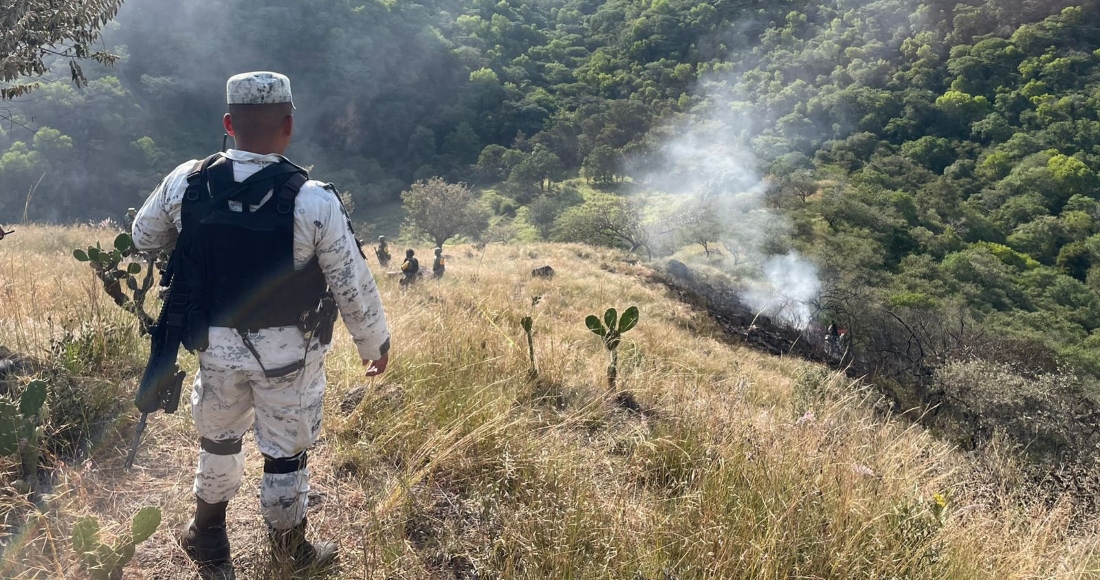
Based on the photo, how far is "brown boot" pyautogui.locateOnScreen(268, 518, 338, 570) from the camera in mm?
1929

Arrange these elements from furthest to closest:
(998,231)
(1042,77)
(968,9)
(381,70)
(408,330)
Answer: (381,70) → (968,9) → (1042,77) → (998,231) → (408,330)

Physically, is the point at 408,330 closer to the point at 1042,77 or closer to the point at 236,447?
the point at 236,447

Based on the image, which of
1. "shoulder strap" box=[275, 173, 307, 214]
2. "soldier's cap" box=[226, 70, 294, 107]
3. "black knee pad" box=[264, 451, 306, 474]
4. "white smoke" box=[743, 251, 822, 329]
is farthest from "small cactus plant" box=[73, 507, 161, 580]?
"white smoke" box=[743, 251, 822, 329]

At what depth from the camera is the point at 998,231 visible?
38.2 m

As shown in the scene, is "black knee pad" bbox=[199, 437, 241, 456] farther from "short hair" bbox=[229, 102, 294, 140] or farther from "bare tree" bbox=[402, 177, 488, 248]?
"bare tree" bbox=[402, 177, 488, 248]

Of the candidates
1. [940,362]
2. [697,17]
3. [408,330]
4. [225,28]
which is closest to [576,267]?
[940,362]

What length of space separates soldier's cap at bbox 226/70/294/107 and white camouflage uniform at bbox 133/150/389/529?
6.9 inches

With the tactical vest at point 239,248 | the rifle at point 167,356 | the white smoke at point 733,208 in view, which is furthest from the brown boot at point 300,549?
the white smoke at point 733,208

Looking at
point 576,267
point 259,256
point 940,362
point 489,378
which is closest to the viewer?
point 259,256

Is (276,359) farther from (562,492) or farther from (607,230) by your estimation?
(607,230)

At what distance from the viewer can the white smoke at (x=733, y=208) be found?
2686 cm

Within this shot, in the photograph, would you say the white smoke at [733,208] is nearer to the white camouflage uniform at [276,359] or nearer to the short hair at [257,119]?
the white camouflage uniform at [276,359]

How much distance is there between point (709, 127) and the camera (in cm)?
6244

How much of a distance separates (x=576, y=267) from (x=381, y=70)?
2257 inches
